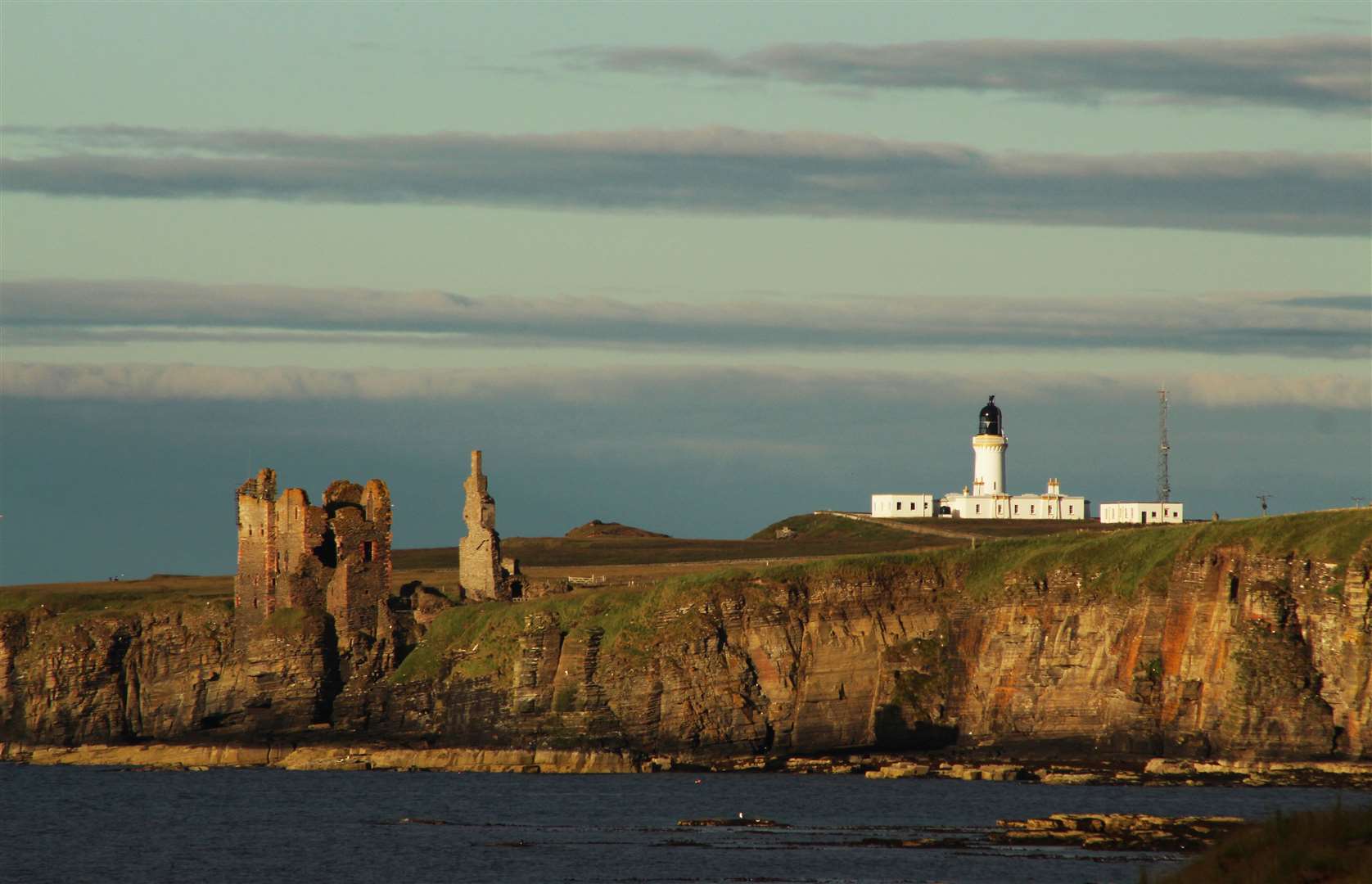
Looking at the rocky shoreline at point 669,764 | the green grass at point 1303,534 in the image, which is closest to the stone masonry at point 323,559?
the rocky shoreline at point 669,764

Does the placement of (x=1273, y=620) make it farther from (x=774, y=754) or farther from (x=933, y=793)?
(x=774, y=754)

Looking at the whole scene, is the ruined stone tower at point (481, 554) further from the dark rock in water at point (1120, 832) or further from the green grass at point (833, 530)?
the dark rock in water at point (1120, 832)

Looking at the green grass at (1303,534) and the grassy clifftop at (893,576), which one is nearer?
the green grass at (1303,534)

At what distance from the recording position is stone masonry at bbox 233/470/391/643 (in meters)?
115

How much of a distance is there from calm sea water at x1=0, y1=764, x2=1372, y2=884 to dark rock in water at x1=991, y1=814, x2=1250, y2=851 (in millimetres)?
1154

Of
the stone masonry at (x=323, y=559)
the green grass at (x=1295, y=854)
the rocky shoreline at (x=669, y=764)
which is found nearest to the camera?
the green grass at (x=1295, y=854)

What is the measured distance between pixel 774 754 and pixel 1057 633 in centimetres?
1489

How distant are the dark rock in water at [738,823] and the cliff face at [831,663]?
2544 cm

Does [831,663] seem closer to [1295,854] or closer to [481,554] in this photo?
[481,554]

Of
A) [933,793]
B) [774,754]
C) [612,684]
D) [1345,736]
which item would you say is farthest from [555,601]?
[1345,736]

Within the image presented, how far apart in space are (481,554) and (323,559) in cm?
893

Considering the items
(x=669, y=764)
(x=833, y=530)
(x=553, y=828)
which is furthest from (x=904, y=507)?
(x=553, y=828)

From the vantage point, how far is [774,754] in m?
102

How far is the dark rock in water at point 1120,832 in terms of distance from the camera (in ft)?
198
